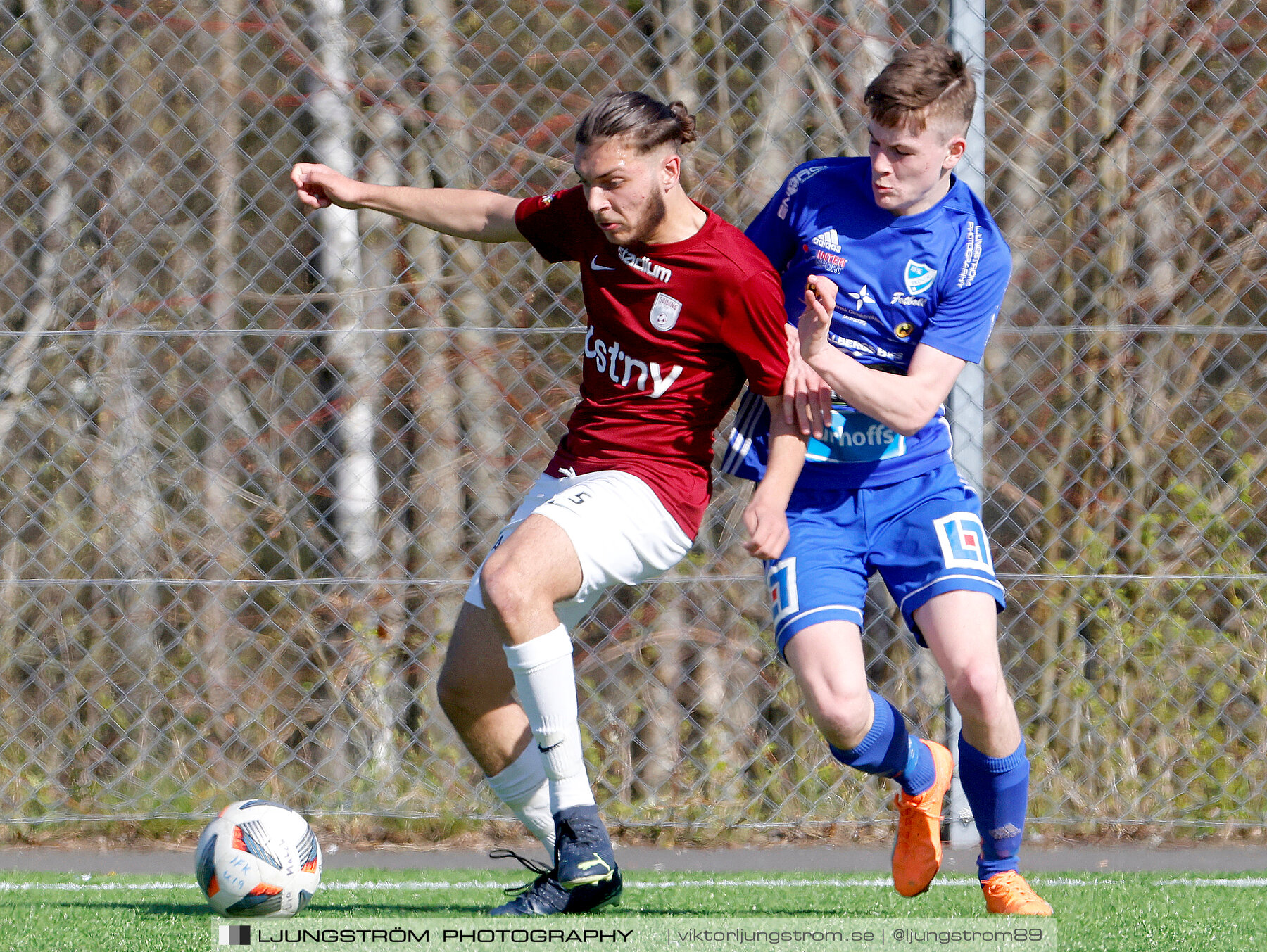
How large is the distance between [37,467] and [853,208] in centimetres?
319

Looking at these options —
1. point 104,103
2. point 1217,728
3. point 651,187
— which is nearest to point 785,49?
point 651,187

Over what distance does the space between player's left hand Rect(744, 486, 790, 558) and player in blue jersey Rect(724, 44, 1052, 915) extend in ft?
0.63

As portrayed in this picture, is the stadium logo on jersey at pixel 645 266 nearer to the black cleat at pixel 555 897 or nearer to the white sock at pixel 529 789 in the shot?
the white sock at pixel 529 789

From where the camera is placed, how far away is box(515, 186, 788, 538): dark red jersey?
107 inches

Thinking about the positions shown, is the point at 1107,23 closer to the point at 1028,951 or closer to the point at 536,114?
the point at 536,114

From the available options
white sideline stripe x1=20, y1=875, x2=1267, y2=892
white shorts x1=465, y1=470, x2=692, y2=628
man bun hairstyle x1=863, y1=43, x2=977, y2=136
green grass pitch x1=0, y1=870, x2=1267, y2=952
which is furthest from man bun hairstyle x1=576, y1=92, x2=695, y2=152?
white sideline stripe x1=20, y1=875, x2=1267, y2=892

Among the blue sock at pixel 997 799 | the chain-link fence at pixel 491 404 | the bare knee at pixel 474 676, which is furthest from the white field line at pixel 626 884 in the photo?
the bare knee at pixel 474 676

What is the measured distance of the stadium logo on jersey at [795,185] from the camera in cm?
Result: 295

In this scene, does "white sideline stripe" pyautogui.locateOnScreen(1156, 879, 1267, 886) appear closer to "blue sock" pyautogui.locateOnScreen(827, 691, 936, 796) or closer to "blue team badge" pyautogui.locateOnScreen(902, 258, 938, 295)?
"blue sock" pyautogui.locateOnScreen(827, 691, 936, 796)

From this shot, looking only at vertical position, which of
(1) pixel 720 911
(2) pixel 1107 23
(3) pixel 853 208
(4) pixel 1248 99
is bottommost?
(1) pixel 720 911

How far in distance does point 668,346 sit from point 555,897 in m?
1.25

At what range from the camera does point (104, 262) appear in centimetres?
452

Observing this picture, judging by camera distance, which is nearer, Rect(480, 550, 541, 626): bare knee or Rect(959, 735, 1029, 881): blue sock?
Rect(480, 550, 541, 626): bare knee

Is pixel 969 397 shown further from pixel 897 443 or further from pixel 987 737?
pixel 987 737
